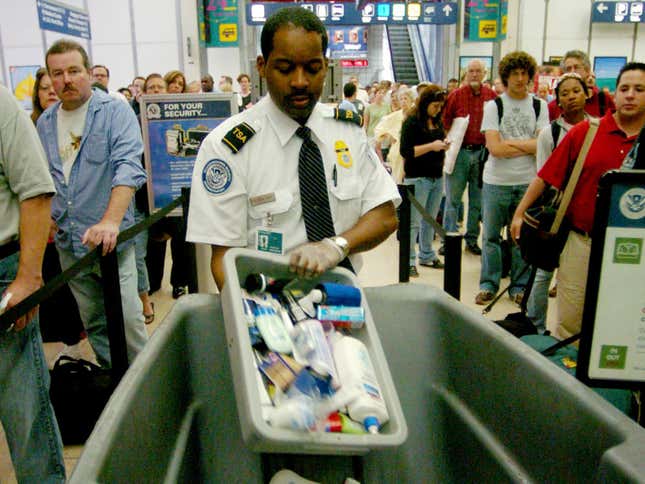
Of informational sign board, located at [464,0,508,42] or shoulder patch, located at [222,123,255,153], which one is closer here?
shoulder patch, located at [222,123,255,153]

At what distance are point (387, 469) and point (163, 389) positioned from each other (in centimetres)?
54

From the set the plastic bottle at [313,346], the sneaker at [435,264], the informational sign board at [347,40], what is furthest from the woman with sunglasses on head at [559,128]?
the informational sign board at [347,40]

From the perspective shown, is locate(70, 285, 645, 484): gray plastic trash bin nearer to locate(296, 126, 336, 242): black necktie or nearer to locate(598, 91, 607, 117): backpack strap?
locate(296, 126, 336, 242): black necktie

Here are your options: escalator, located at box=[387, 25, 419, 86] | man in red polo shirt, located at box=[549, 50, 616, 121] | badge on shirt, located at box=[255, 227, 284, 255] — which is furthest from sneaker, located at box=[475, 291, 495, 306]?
escalator, located at box=[387, 25, 419, 86]

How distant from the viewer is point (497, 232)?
12.6 feet

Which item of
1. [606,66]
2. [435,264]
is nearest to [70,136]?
[435,264]

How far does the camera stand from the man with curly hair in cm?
357

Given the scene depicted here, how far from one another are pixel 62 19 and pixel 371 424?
807 cm

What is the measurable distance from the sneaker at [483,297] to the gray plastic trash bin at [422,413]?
2.65 m

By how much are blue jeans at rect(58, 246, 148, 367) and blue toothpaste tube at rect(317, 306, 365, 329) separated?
66.7 inches

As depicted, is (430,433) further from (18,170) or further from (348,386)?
(18,170)

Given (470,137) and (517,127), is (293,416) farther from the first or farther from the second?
(470,137)

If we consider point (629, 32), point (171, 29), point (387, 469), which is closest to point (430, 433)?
point (387, 469)

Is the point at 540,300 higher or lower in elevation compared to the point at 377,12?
lower
